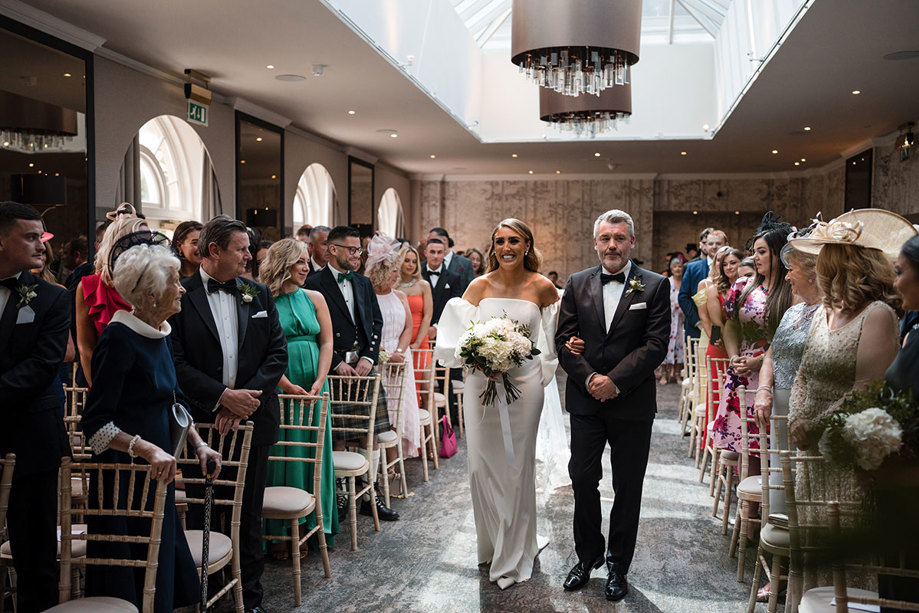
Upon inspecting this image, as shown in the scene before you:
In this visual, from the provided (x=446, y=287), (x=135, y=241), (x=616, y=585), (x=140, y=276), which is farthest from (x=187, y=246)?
(x=446, y=287)

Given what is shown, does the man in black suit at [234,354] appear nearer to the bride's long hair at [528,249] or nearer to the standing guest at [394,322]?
the bride's long hair at [528,249]

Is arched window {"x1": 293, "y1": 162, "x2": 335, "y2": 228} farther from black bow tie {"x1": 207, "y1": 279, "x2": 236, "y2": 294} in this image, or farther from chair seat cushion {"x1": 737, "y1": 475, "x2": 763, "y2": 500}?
chair seat cushion {"x1": 737, "y1": 475, "x2": 763, "y2": 500}

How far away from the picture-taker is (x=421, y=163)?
17469 mm

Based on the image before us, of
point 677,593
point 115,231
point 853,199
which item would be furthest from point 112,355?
point 853,199

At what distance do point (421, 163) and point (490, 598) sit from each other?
568 inches

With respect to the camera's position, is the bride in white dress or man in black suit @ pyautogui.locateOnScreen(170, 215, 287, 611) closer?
man in black suit @ pyautogui.locateOnScreen(170, 215, 287, 611)

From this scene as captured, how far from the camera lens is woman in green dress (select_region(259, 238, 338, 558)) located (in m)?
4.41

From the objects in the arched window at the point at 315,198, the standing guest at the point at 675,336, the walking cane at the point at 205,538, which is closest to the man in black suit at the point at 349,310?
the walking cane at the point at 205,538

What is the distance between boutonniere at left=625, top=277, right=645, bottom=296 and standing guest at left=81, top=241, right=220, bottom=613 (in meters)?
2.19

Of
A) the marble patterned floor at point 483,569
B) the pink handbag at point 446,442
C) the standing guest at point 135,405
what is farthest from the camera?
the pink handbag at point 446,442

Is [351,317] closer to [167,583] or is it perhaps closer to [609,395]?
[609,395]

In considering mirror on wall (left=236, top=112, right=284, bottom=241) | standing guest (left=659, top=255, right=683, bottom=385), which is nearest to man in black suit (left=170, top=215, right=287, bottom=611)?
mirror on wall (left=236, top=112, right=284, bottom=241)

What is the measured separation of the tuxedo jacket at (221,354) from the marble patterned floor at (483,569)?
99cm

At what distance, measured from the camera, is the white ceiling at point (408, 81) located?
654 cm
